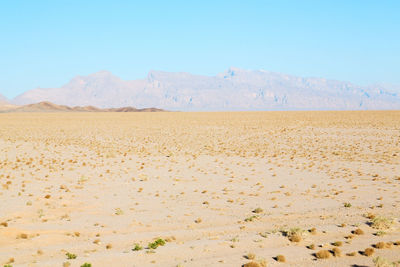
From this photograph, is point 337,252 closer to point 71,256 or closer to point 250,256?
point 250,256

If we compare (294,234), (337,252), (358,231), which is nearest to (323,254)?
(337,252)

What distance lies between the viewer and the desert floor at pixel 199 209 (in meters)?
9.35

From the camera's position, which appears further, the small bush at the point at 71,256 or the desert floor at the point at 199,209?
the desert floor at the point at 199,209

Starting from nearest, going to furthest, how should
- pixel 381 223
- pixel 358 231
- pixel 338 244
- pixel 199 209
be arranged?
pixel 338 244 → pixel 358 231 → pixel 381 223 → pixel 199 209

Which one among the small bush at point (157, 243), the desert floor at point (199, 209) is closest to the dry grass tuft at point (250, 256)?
the desert floor at point (199, 209)

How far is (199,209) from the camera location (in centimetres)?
1363

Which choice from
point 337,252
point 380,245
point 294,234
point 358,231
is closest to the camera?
point 337,252

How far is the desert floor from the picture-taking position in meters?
9.35

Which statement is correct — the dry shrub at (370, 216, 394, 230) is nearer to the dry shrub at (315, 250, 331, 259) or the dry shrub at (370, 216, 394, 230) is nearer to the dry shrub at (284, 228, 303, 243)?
the dry shrub at (284, 228, 303, 243)

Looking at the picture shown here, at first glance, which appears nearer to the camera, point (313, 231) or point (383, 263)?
point (383, 263)

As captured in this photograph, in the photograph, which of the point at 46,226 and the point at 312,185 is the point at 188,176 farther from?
the point at 46,226

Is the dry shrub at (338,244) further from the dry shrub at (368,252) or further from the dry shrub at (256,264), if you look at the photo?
the dry shrub at (256,264)

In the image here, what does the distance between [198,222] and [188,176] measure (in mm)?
8047

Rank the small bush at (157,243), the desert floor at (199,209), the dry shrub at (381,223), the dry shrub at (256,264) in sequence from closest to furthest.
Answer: the dry shrub at (256,264) → the desert floor at (199,209) → the small bush at (157,243) → the dry shrub at (381,223)
